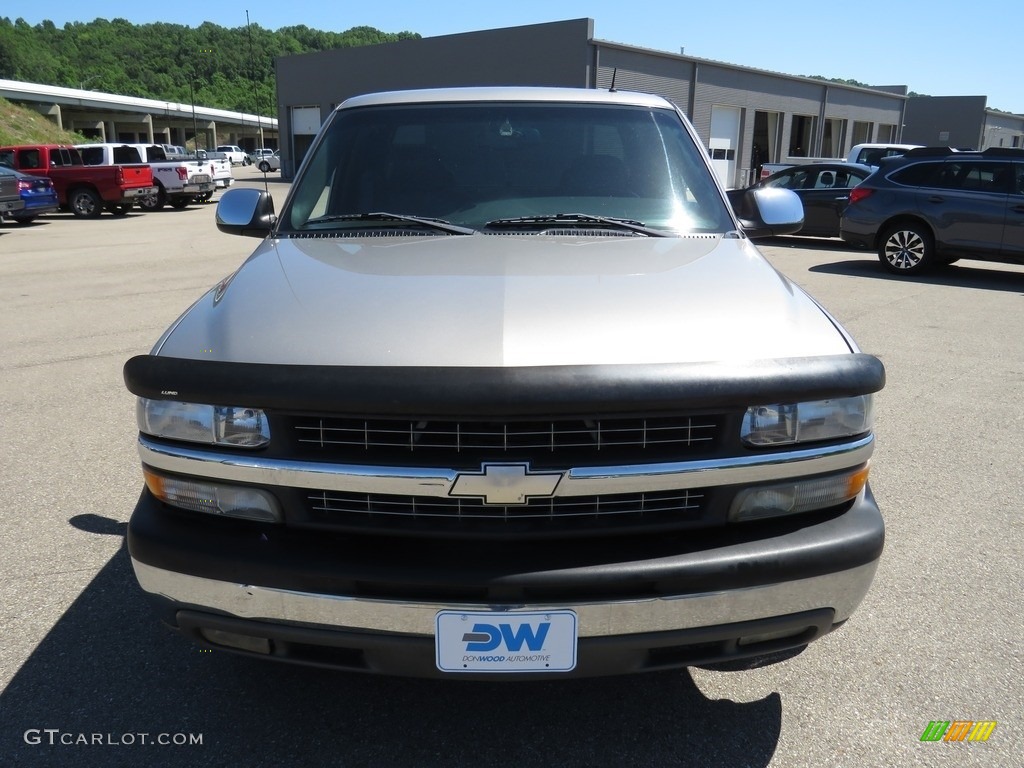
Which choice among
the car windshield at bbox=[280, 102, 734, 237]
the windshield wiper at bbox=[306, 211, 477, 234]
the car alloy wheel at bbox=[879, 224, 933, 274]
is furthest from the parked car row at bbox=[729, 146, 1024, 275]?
the windshield wiper at bbox=[306, 211, 477, 234]

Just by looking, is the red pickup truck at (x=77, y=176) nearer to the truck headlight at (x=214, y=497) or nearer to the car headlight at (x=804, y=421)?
the truck headlight at (x=214, y=497)

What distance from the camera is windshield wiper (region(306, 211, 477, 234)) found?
120 inches

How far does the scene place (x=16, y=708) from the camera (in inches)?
97.9

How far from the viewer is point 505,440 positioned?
1.95 m

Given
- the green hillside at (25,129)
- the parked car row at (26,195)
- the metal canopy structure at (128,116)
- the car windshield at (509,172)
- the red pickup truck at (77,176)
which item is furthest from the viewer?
the metal canopy structure at (128,116)

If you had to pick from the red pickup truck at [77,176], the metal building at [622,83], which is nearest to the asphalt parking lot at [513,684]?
the red pickup truck at [77,176]

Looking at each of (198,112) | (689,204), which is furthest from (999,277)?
(198,112)

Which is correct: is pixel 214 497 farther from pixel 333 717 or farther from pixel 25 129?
pixel 25 129

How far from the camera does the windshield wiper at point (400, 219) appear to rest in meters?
3.05

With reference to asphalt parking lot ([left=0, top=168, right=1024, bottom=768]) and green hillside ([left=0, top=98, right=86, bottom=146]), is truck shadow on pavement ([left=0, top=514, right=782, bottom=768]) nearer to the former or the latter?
asphalt parking lot ([left=0, top=168, right=1024, bottom=768])

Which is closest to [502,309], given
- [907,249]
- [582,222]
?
[582,222]

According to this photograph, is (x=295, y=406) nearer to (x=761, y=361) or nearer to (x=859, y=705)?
(x=761, y=361)

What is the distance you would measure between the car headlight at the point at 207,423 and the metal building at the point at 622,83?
82.4 ft

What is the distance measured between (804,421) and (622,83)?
30907 millimetres
